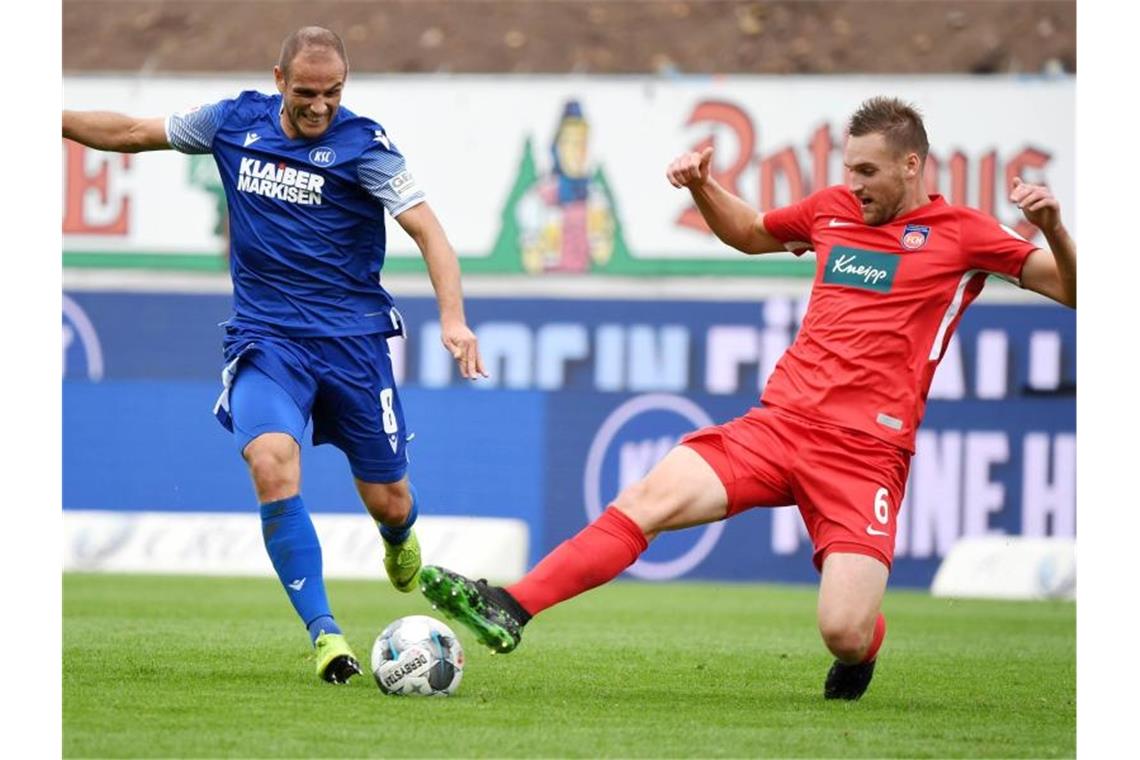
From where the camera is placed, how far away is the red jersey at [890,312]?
7.07 meters

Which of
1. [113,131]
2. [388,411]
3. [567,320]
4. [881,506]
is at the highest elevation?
[113,131]

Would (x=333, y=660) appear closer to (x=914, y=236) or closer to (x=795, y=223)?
(x=795, y=223)

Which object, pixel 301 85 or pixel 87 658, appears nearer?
pixel 301 85

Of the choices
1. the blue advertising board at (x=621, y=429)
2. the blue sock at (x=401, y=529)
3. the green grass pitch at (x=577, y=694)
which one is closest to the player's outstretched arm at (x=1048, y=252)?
the green grass pitch at (x=577, y=694)

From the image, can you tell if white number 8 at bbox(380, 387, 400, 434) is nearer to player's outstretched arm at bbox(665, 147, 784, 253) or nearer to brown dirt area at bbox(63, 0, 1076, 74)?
player's outstretched arm at bbox(665, 147, 784, 253)

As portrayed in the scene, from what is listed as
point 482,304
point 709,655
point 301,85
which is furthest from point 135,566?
point 301,85

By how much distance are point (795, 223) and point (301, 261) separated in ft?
6.54

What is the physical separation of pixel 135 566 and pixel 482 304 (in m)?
4.03

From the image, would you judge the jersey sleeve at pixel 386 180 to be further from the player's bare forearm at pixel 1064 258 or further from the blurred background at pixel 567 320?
the blurred background at pixel 567 320

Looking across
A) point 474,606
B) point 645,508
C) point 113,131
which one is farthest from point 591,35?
point 474,606

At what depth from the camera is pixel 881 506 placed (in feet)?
23.2

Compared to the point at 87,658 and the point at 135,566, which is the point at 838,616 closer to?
the point at 87,658

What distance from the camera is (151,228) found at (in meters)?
18.3

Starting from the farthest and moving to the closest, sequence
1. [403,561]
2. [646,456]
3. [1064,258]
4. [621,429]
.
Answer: [621,429], [646,456], [403,561], [1064,258]
